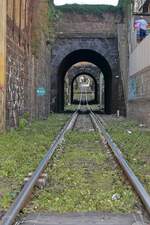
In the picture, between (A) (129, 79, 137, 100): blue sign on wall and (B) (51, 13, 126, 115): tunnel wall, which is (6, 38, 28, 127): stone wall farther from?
(B) (51, 13, 126, 115): tunnel wall

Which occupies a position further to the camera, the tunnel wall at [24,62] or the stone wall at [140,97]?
the stone wall at [140,97]

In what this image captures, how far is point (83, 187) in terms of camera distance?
7.87 m

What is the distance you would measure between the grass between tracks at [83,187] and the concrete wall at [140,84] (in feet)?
39.4

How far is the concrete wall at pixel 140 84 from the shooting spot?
23.9 meters

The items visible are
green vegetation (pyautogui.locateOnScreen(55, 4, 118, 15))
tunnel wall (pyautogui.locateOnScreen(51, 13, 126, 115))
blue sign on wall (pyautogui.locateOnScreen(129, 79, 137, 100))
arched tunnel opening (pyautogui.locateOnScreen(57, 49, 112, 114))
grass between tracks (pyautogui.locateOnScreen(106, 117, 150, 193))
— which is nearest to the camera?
grass between tracks (pyautogui.locateOnScreen(106, 117, 150, 193))

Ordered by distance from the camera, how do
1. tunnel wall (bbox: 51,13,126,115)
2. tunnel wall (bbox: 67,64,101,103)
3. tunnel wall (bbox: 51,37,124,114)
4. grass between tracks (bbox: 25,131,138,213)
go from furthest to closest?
1. tunnel wall (bbox: 67,64,101,103)
2. tunnel wall (bbox: 51,13,126,115)
3. tunnel wall (bbox: 51,37,124,114)
4. grass between tracks (bbox: 25,131,138,213)

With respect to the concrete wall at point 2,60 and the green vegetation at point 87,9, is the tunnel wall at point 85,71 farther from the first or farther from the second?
the concrete wall at point 2,60

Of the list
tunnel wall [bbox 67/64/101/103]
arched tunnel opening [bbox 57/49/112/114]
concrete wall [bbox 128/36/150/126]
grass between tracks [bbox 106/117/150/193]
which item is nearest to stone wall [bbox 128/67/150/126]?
concrete wall [bbox 128/36/150/126]

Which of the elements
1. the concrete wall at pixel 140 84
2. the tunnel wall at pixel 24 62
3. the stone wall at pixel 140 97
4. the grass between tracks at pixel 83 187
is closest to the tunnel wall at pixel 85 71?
the concrete wall at pixel 140 84

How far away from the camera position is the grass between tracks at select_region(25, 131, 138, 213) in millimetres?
6547

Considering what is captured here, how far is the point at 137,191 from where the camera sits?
23.5 feet

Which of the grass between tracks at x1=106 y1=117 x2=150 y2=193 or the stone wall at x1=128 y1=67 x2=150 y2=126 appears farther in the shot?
the stone wall at x1=128 y1=67 x2=150 y2=126

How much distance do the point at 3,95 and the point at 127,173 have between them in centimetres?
883

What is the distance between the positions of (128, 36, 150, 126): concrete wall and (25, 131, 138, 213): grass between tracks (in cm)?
1200
